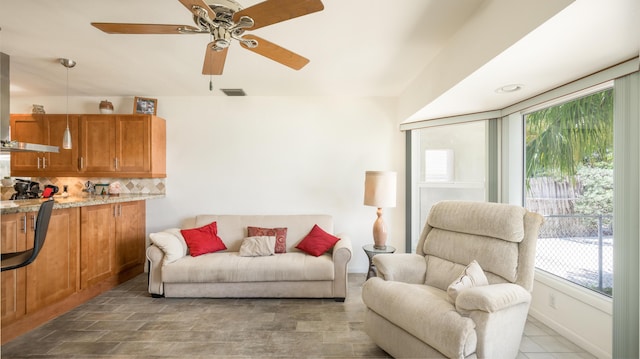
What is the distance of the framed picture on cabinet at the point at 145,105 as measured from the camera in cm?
384

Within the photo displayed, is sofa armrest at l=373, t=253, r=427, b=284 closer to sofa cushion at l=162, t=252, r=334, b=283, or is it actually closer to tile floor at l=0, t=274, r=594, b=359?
tile floor at l=0, t=274, r=594, b=359

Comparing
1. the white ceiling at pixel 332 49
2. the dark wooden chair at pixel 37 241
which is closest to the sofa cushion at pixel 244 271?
the dark wooden chair at pixel 37 241

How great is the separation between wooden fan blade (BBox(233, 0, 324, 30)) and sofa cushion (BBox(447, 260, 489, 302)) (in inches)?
70.4

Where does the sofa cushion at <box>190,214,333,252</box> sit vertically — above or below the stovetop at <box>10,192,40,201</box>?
below

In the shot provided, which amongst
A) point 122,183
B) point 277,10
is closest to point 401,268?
point 277,10

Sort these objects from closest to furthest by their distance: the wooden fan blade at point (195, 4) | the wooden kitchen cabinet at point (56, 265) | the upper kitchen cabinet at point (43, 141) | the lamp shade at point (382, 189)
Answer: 1. the wooden fan blade at point (195, 4)
2. the wooden kitchen cabinet at point (56, 265)
3. the lamp shade at point (382, 189)
4. the upper kitchen cabinet at point (43, 141)

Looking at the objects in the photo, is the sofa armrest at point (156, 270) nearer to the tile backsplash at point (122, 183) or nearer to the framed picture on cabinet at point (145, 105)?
the tile backsplash at point (122, 183)

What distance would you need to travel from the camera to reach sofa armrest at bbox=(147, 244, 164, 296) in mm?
3047

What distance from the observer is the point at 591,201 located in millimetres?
2283

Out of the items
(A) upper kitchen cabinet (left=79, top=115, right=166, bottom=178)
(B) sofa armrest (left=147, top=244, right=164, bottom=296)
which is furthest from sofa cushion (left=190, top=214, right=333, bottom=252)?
(A) upper kitchen cabinet (left=79, top=115, right=166, bottom=178)

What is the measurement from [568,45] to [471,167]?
195 cm

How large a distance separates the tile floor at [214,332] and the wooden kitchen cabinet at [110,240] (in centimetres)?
34

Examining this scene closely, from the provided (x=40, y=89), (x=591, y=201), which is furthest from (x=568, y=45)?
(x=40, y=89)

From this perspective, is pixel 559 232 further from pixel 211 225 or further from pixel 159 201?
pixel 159 201
